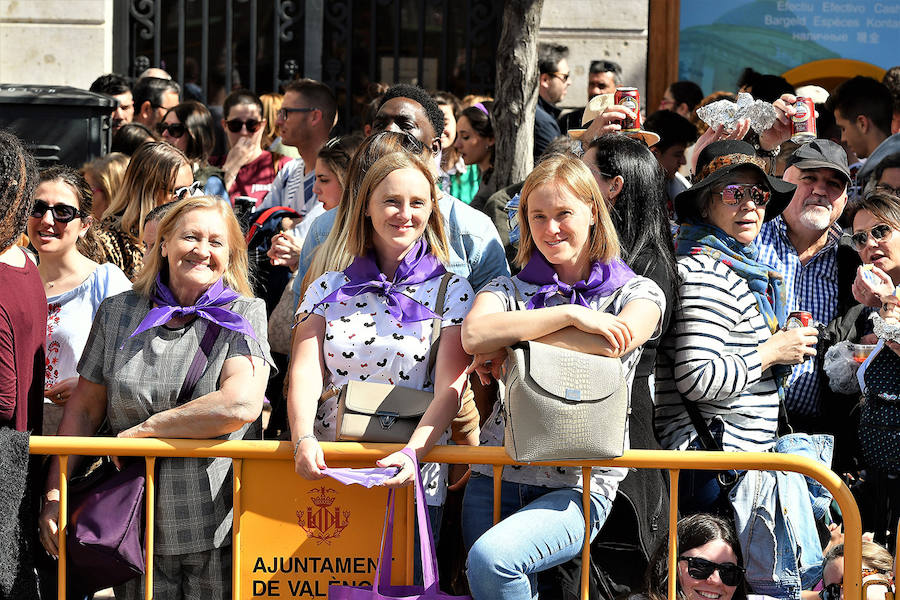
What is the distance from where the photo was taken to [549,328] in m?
3.59

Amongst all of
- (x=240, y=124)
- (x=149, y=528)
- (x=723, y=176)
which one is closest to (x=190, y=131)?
(x=240, y=124)

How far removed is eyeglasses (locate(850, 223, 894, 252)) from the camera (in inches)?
195

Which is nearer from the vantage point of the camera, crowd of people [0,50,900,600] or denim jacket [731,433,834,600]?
crowd of people [0,50,900,600]

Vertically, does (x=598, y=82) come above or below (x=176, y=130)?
above

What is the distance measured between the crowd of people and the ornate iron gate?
21.3 ft

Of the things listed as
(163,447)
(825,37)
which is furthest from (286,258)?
(825,37)

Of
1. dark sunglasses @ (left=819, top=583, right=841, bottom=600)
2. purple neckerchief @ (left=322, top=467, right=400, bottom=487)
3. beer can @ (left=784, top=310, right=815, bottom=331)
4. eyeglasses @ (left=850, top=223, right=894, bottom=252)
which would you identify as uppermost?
eyeglasses @ (left=850, top=223, right=894, bottom=252)

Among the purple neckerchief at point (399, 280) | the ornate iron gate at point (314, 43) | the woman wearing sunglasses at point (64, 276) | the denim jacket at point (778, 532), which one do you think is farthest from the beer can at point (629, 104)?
the ornate iron gate at point (314, 43)

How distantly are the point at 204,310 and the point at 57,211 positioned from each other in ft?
3.84

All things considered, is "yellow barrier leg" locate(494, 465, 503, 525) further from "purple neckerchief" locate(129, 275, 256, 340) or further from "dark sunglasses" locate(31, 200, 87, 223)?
"dark sunglasses" locate(31, 200, 87, 223)

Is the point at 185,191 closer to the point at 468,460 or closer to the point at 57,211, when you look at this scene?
the point at 57,211

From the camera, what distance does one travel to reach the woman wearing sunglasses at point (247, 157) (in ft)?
25.5

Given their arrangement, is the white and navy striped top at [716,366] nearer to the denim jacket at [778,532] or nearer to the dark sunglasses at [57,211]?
the denim jacket at [778,532]

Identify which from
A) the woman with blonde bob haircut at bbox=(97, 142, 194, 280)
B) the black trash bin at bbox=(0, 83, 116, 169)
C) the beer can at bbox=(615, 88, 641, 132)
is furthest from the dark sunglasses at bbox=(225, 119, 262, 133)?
Answer: the beer can at bbox=(615, 88, 641, 132)
